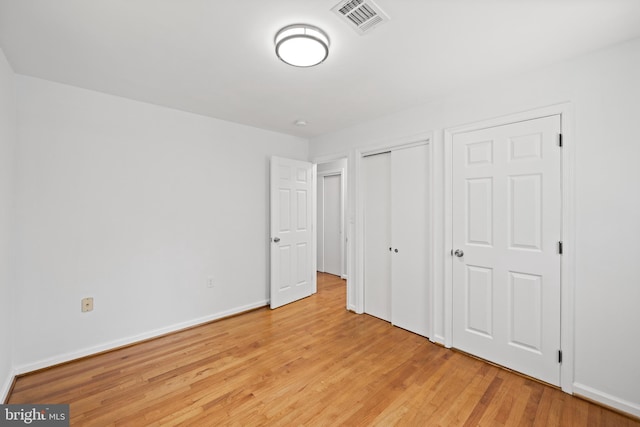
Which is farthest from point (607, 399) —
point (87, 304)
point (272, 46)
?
point (87, 304)

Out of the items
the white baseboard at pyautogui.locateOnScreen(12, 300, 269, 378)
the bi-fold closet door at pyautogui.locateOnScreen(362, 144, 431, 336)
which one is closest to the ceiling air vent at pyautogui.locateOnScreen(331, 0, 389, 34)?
the bi-fold closet door at pyautogui.locateOnScreen(362, 144, 431, 336)

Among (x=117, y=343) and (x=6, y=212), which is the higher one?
(x=6, y=212)

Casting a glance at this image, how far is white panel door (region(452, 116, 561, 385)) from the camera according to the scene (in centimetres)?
207

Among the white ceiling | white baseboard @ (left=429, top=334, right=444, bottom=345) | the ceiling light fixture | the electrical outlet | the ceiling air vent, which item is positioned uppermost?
the white ceiling

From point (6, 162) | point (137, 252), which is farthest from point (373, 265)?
point (6, 162)

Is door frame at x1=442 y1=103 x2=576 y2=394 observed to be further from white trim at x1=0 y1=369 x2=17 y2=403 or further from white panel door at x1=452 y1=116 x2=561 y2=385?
white trim at x1=0 y1=369 x2=17 y2=403

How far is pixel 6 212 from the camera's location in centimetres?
198

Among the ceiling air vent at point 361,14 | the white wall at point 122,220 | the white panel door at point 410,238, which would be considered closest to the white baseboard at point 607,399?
the white panel door at point 410,238

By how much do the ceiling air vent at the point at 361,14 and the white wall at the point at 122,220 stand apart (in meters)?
2.25

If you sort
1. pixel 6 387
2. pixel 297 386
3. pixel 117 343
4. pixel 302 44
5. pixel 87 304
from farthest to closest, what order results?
pixel 117 343 → pixel 87 304 → pixel 297 386 → pixel 6 387 → pixel 302 44

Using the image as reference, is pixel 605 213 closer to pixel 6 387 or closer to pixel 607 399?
pixel 607 399

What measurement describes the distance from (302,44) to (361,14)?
0.39 m

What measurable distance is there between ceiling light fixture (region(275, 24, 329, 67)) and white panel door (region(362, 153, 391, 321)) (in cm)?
174

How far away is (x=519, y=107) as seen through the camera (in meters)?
2.21
